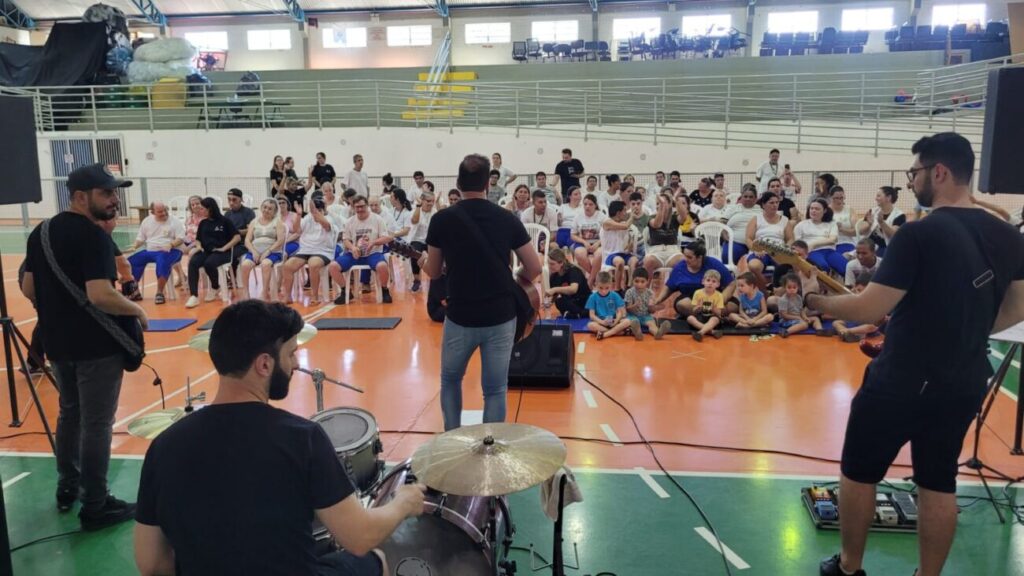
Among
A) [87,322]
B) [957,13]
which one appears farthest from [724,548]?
[957,13]

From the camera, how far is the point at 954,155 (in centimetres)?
267

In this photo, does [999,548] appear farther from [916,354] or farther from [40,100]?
[40,100]

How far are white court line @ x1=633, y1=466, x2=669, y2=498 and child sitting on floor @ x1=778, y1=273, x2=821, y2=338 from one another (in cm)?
424

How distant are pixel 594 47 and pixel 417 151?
781cm

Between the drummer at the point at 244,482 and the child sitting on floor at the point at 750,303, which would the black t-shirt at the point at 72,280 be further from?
the child sitting on floor at the point at 750,303

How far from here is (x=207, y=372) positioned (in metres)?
6.88

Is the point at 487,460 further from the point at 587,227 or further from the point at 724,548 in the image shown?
the point at 587,227

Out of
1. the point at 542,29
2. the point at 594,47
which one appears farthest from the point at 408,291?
the point at 542,29

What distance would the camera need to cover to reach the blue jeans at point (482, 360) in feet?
12.5

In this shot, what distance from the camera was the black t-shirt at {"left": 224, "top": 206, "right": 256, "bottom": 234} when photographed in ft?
35.5

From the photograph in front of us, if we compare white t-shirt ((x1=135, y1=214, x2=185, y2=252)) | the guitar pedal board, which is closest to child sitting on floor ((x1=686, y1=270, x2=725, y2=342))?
the guitar pedal board

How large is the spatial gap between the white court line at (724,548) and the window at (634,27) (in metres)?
22.4

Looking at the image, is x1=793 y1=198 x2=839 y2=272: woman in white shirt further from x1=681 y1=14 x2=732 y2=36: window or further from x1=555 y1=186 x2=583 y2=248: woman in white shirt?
x1=681 y1=14 x2=732 y2=36: window

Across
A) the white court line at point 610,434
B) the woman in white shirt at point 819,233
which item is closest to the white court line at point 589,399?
the white court line at point 610,434
